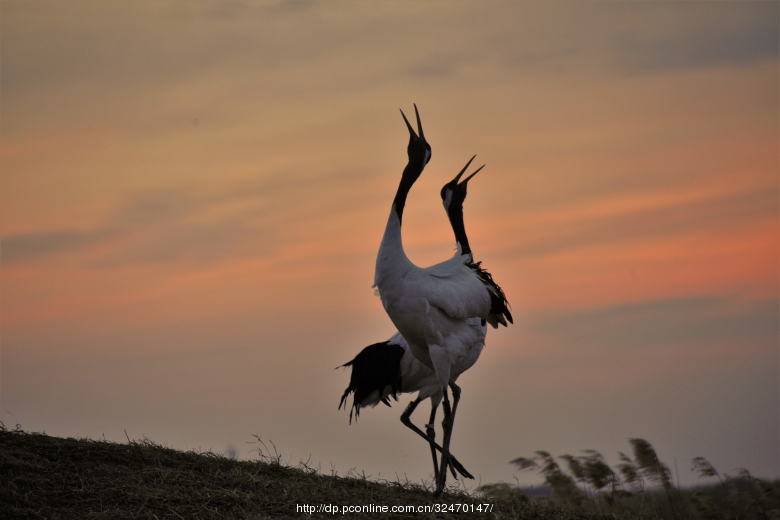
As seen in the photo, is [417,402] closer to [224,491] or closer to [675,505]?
[224,491]

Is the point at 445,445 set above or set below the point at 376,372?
below

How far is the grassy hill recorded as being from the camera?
19.7ft

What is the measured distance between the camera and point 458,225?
962 centimetres

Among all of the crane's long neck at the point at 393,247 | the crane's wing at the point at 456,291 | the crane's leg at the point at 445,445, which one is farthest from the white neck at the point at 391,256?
the crane's leg at the point at 445,445

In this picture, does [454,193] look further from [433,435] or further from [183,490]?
[183,490]

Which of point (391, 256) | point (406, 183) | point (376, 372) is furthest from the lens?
point (376, 372)

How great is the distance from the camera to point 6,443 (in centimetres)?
695

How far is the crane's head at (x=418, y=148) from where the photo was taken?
800 cm

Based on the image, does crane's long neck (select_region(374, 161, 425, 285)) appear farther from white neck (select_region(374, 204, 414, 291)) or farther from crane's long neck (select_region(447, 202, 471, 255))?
crane's long neck (select_region(447, 202, 471, 255))

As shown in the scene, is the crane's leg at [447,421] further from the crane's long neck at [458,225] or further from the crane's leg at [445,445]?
the crane's long neck at [458,225]

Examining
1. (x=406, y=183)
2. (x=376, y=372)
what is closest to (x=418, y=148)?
(x=406, y=183)

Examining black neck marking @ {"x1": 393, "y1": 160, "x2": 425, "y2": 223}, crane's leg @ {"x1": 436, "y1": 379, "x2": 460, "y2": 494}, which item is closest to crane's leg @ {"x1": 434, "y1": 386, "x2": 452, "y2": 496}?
crane's leg @ {"x1": 436, "y1": 379, "x2": 460, "y2": 494}

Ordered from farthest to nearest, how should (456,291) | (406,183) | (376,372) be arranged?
(376,372)
(406,183)
(456,291)

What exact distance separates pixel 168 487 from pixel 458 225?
4675 millimetres
